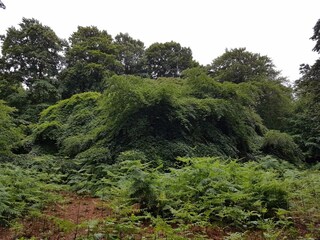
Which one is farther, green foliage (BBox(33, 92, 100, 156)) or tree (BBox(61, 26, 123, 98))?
tree (BBox(61, 26, 123, 98))

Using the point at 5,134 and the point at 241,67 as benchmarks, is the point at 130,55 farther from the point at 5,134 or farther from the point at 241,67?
the point at 5,134

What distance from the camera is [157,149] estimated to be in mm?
8961

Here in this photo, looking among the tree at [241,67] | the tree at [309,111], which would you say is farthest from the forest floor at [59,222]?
the tree at [241,67]

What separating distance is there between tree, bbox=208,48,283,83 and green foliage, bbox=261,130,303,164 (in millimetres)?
12065

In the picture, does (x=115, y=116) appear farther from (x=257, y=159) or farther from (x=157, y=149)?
(x=257, y=159)

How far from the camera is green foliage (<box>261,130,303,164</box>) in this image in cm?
1256

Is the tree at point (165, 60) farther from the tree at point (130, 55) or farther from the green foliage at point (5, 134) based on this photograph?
the green foliage at point (5, 134)

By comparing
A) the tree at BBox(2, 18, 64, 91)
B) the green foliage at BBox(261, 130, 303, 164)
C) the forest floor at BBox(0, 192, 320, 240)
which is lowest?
the forest floor at BBox(0, 192, 320, 240)

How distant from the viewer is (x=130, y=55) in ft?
95.9

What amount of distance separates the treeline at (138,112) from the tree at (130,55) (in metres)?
6.65

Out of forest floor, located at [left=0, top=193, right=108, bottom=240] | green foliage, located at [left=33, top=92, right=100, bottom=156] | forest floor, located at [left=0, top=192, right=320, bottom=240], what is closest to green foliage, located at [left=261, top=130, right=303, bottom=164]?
green foliage, located at [left=33, top=92, right=100, bottom=156]

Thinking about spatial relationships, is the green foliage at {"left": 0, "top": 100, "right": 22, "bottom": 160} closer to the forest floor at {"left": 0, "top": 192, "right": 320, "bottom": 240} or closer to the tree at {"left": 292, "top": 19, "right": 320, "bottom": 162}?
the forest floor at {"left": 0, "top": 192, "right": 320, "bottom": 240}

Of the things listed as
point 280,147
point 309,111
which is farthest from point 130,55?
point 309,111

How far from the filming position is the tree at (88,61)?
2256 cm
